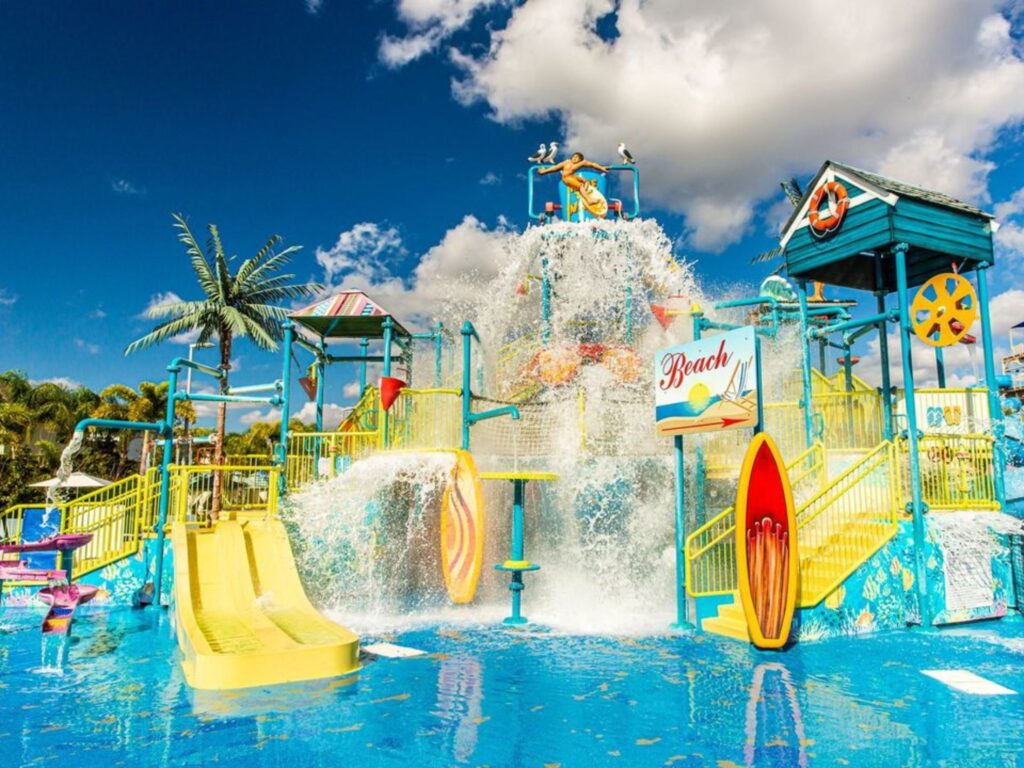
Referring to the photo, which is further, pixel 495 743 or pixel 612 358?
pixel 612 358

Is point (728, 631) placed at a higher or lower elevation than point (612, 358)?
lower

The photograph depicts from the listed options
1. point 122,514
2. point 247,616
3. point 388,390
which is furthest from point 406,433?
point 122,514

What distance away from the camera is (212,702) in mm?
6781

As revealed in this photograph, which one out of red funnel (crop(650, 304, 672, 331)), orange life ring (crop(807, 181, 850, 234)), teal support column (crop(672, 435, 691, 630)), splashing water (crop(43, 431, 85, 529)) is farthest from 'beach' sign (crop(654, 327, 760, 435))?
splashing water (crop(43, 431, 85, 529))

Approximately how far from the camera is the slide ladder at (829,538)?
976 cm

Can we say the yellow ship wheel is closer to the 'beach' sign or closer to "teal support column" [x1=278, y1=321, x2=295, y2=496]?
the 'beach' sign

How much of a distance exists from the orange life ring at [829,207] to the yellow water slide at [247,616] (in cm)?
961

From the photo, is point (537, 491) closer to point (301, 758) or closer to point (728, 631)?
point (728, 631)

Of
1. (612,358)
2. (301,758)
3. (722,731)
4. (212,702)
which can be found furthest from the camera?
(612,358)

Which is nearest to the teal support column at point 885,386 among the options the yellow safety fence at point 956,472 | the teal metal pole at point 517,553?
the yellow safety fence at point 956,472

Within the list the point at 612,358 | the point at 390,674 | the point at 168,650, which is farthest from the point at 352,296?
the point at 390,674

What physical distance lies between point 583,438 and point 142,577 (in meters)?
8.32

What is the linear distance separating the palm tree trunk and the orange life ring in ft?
37.3

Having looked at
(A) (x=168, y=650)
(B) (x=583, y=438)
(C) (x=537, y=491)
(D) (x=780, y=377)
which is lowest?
(A) (x=168, y=650)
